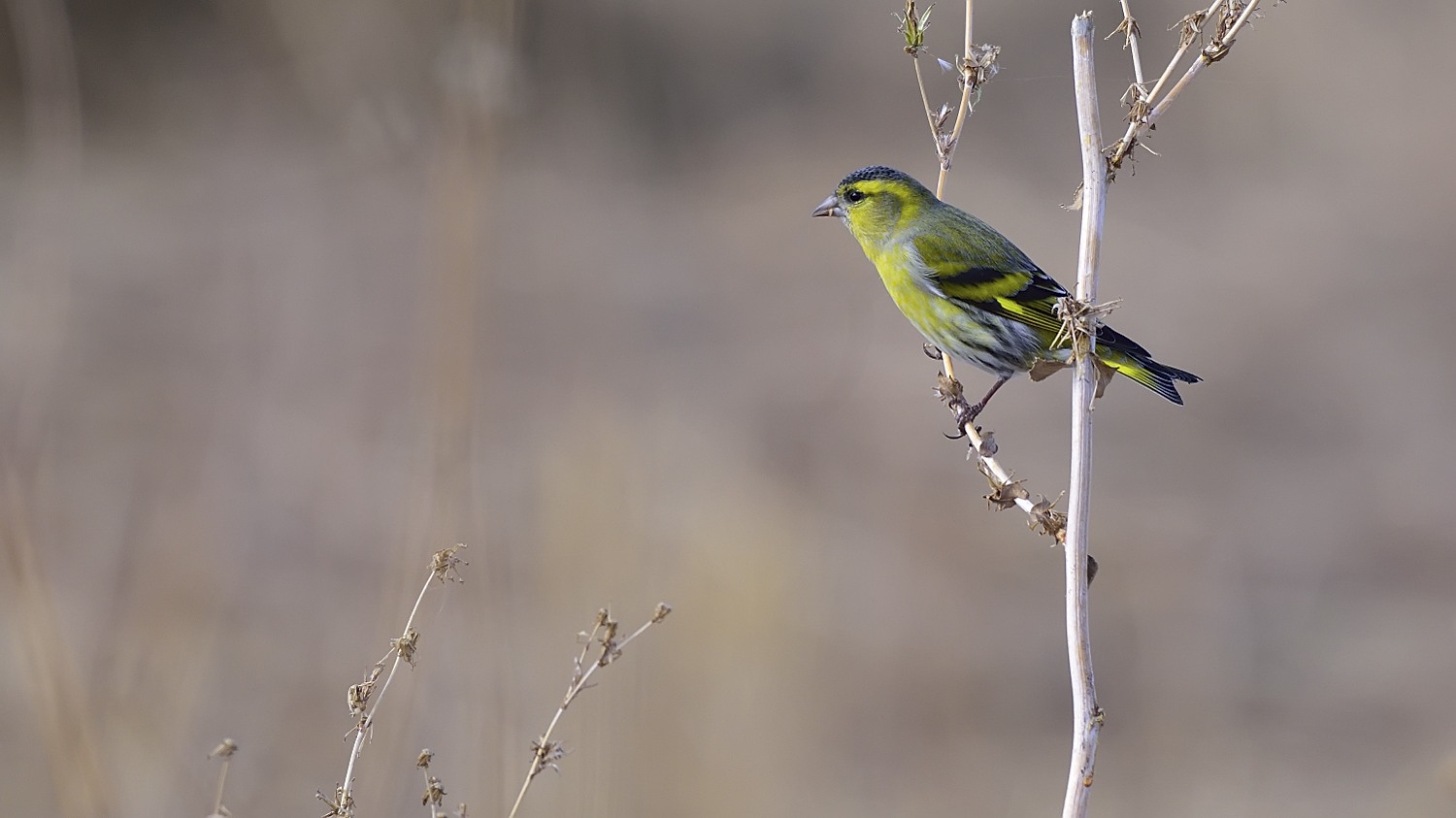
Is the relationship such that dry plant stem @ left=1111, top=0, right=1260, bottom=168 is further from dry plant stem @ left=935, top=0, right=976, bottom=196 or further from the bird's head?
the bird's head

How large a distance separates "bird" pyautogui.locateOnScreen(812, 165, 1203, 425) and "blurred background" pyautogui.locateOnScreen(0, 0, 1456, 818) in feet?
4.27

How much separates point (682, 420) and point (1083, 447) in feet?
21.1

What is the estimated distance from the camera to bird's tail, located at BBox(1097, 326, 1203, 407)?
10.6ft

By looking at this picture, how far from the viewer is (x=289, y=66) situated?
10.2 metres

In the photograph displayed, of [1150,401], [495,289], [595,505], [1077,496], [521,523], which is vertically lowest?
[1077,496]

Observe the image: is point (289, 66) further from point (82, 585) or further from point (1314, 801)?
point (1314, 801)

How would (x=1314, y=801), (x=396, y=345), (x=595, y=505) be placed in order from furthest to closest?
(x=396, y=345), (x=1314, y=801), (x=595, y=505)

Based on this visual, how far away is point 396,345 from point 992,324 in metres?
6.23

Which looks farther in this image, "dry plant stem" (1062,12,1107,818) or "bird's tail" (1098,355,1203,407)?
"bird's tail" (1098,355,1203,407)

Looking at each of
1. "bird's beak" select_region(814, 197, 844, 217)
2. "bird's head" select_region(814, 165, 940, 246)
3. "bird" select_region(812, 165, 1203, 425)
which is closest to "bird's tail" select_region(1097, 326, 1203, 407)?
"bird" select_region(812, 165, 1203, 425)

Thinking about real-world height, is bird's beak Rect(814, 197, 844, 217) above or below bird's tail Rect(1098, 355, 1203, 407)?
above

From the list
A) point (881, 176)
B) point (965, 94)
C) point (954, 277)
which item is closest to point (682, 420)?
point (881, 176)

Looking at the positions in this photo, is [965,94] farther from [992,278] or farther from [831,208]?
[831,208]

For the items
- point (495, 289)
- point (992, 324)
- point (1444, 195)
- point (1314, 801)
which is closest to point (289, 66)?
point (495, 289)
